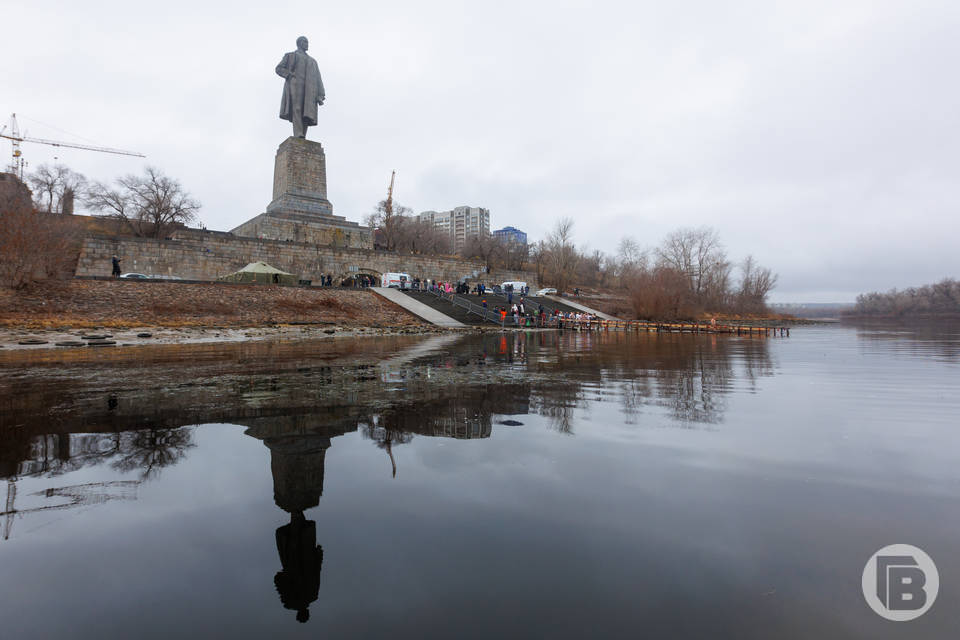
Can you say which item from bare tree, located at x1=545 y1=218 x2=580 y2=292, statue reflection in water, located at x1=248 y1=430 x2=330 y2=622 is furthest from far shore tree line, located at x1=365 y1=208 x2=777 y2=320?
statue reflection in water, located at x1=248 y1=430 x2=330 y2=622

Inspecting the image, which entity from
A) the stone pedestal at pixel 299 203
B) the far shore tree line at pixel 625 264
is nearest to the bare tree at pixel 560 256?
the far shore tree line at pixel 625 264

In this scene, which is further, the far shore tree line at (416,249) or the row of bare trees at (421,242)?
the row of bare trees at (421,242)

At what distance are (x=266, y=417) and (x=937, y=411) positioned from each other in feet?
27.9

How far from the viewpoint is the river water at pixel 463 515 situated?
1781 millimetres

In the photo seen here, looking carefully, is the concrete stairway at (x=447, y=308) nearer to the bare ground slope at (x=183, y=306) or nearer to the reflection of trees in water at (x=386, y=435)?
the bare ground slope at (x=183, y=306)

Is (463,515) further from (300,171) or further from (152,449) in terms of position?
(300,171)

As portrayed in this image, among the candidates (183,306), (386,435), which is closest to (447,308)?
(183,306)

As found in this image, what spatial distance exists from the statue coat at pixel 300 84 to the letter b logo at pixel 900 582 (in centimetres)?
4285

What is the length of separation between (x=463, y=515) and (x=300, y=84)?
1699 inches

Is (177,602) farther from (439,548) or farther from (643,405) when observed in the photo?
(643,405)

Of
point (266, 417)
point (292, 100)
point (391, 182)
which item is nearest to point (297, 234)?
point (292, 100)

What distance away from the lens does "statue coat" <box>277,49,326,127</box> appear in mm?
36469

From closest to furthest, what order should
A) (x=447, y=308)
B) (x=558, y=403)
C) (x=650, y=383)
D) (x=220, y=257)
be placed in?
(x=558, y=403) → (x=650, y=383) → (x=447, y=308) → (x=220, y=257)

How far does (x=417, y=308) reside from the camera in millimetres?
30203
